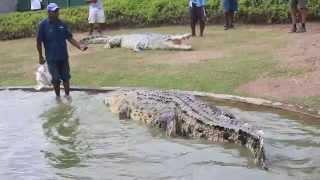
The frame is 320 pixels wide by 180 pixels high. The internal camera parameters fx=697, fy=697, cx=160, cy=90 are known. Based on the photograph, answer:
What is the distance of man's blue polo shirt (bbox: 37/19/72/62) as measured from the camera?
40.1ft

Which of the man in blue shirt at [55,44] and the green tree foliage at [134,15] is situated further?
the green tree foliage at [134,15]

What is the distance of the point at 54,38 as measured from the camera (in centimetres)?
1230

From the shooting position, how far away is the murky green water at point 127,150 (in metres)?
7.80

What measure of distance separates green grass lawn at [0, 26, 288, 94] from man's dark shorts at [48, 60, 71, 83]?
133 cm

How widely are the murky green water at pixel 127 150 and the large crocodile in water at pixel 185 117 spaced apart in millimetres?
145

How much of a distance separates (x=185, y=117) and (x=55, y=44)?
376 centimetres

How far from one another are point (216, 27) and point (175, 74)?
26.0 ft

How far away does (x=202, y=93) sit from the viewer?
493 inches

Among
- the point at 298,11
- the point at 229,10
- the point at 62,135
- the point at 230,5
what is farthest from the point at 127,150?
the point at 229,10

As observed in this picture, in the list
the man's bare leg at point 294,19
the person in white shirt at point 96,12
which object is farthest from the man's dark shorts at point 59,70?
the person in white shirt at point 96,12

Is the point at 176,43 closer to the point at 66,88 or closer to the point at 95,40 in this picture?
the point at 95,40

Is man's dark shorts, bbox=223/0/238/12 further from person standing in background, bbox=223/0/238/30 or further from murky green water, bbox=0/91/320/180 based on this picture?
murky green water, bbox=0/91/320/180

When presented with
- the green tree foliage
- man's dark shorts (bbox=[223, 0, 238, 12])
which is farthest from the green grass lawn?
the green tree foliage

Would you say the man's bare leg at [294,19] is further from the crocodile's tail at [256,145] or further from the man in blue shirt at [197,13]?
the crocodile's tail at [256,145]
